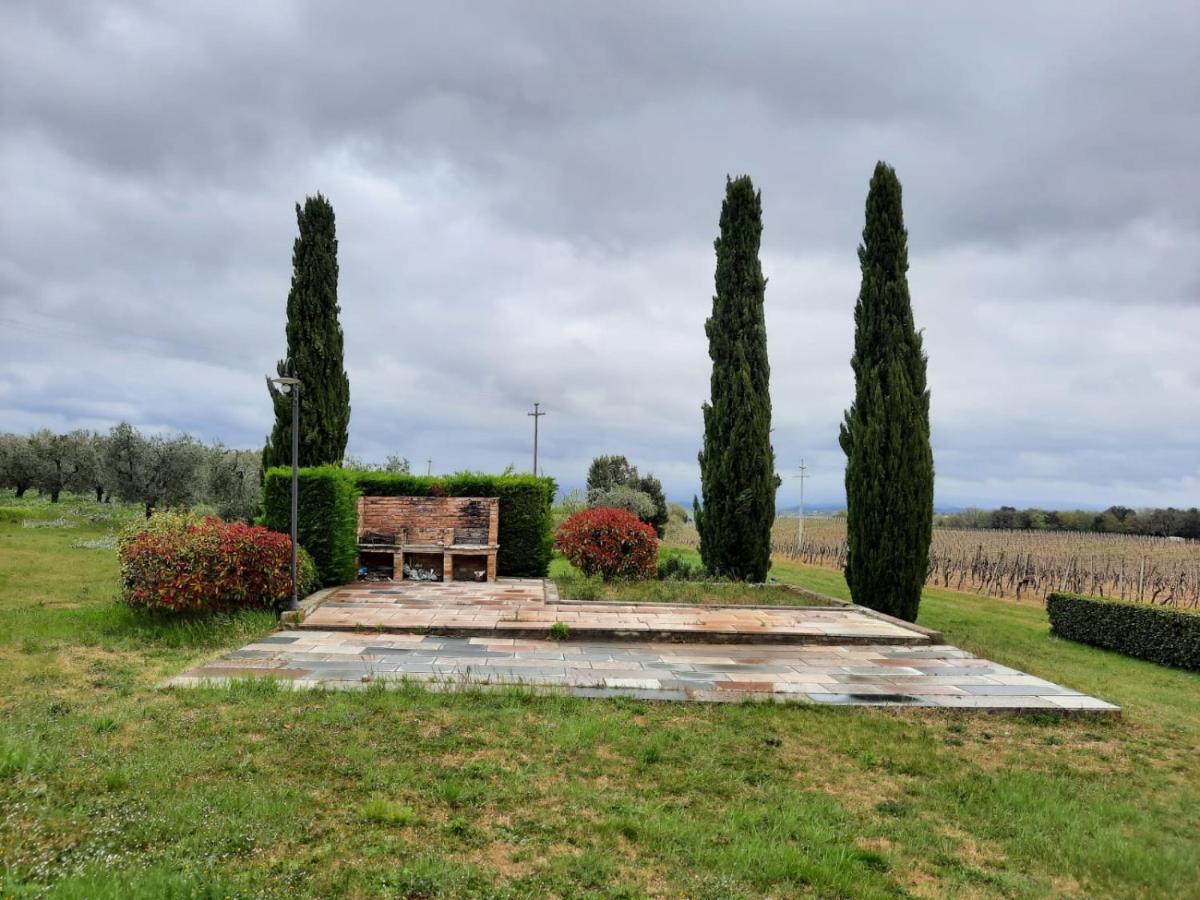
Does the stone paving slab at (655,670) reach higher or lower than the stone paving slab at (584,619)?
lower

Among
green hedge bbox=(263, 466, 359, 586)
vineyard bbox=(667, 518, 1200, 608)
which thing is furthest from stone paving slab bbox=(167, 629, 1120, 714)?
vineyard bbox=(667, 518, 1200, 608)

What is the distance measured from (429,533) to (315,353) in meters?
6.56

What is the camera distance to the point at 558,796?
382 cm

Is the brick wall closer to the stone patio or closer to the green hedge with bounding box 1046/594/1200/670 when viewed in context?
the stone patio

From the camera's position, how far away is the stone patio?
5977 mm

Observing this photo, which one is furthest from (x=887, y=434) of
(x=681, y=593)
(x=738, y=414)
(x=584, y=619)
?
(x=584, y=619)

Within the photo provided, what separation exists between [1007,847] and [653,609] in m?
6.21

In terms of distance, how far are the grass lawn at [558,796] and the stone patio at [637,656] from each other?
43 cm

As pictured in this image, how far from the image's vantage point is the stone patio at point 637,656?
5977mm

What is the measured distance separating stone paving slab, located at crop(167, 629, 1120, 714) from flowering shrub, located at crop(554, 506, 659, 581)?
467cm

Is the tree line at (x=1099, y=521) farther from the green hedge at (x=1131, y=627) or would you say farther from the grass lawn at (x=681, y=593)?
the grass lawn at (x=681, y=593)

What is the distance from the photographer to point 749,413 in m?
14.1

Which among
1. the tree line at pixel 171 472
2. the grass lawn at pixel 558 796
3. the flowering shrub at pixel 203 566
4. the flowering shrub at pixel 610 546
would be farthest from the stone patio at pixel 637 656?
the tree line at pixel 171 472

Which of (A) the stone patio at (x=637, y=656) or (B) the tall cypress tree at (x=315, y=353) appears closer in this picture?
(A) the stone patio at (x=637, y=656)
